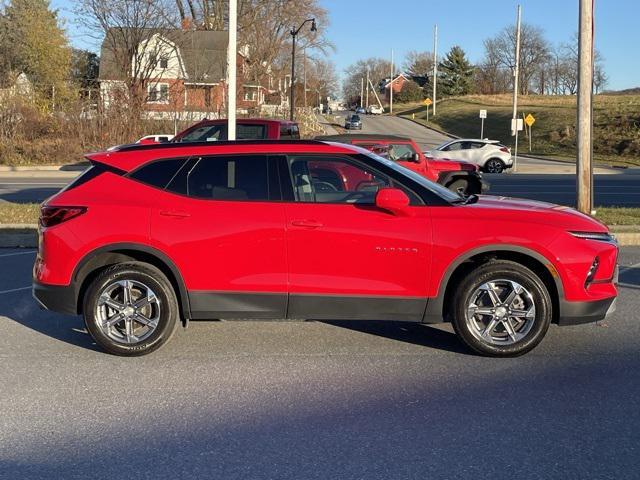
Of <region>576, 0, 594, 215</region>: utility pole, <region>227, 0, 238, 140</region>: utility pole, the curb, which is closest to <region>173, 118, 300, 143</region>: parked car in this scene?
<region>227, 0, 238, 140</region>: utility pole

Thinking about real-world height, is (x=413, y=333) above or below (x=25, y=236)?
below

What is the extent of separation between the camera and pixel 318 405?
4930 mm

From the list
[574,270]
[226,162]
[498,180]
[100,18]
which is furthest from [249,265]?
[100,18]

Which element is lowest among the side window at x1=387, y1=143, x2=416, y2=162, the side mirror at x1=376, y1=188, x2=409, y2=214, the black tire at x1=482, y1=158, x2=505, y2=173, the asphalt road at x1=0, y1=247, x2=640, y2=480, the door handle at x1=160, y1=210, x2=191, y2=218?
the asphalt road at x1=0, y1=247, x2=640, y2=480

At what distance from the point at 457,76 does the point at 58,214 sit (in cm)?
11941

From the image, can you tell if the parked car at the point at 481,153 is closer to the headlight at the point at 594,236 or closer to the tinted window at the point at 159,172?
the headlight at the point at 594,236

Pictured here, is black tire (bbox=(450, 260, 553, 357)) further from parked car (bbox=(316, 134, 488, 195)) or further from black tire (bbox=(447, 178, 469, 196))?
black tire (bbox=(447, 178, 469, 196))

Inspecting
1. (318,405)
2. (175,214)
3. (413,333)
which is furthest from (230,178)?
(413,333)

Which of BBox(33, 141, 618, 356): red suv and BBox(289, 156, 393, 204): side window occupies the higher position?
BBox(289, 156, 393, 204): side window

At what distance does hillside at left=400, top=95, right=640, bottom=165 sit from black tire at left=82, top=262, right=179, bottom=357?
4510 cm

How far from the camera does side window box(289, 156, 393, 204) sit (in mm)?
5984

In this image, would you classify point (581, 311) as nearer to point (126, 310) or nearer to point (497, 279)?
point (497, 279)

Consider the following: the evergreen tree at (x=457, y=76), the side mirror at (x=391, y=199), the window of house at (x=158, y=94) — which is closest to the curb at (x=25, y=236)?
the side mirror at (x=391, y=199)

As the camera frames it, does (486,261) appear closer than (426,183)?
Yes
